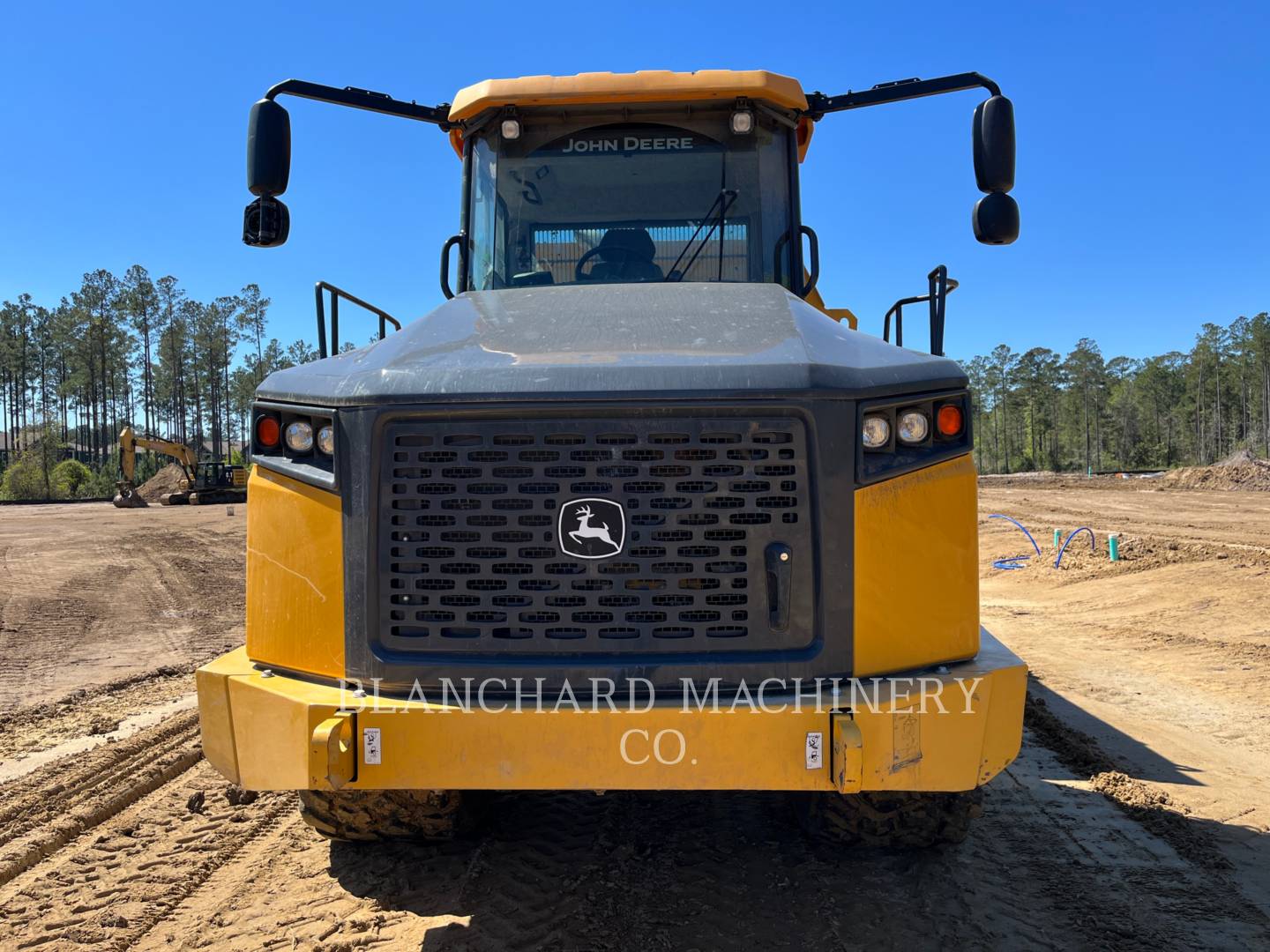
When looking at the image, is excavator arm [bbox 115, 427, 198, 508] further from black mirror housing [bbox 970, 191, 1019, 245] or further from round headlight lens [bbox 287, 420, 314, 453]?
black mirror housing [bbox 970, 191, 1019, 245]

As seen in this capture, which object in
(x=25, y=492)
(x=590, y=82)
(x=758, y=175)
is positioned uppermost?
(x=590, y=82)

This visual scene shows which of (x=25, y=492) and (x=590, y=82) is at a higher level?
(x=590, y=82)

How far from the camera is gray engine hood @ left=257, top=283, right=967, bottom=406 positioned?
2549mm

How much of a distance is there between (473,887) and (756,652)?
4.88 ft

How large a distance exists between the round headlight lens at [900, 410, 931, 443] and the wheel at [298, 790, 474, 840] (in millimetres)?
1970

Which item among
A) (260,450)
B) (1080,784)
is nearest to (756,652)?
(260,450)

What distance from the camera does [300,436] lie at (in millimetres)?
2783

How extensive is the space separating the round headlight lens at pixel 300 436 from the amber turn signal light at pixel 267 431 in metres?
0.07

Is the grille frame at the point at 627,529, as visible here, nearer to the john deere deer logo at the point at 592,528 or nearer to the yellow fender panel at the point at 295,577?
the john deere deer logo at the point at 592,528

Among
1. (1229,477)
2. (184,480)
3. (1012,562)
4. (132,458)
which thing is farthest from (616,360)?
(184,480)

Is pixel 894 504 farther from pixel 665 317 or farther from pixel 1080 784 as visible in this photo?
pixel 1080 784

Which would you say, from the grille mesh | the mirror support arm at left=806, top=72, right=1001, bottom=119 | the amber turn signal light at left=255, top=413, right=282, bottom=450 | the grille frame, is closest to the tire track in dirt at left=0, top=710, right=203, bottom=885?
the amber turn signal light at left=255, top=413, right=282, bottom=450

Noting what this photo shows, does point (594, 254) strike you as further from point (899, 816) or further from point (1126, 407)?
point (1126, 407)

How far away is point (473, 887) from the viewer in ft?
10.7
